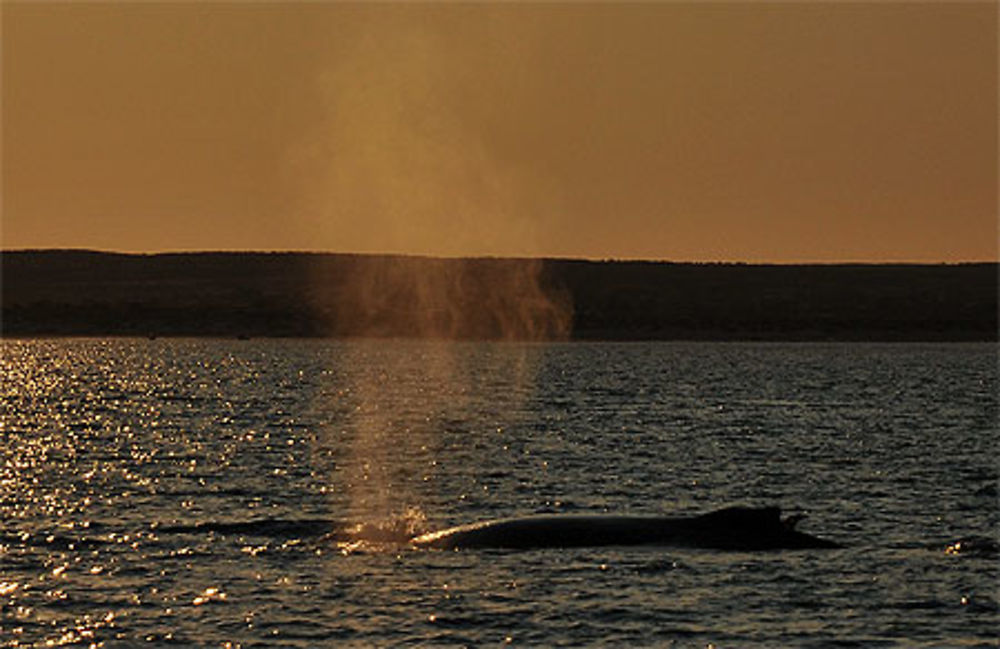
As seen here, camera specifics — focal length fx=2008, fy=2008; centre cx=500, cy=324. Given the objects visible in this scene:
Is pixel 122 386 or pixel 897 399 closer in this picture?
pixel 897 399

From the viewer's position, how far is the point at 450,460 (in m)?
61.2

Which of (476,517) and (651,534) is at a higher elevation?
(651,534)

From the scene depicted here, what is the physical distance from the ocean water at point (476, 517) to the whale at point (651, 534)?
751mm

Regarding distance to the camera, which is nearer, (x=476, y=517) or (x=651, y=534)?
(x=651, y=534)

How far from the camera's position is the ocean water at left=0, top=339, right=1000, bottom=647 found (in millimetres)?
31125

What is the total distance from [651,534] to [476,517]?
22.9 feet

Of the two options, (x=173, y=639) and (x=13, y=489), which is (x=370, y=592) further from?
(x=13, y=489)

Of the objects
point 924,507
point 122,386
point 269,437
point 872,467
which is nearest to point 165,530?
point 924,507

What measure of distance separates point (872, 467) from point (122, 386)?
72217 mm

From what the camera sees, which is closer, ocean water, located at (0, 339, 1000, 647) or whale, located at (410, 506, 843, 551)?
ocean water, located at (0, 339, 1000, 647)

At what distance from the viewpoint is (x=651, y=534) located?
39.1 meters

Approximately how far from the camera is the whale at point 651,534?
38.5 meters

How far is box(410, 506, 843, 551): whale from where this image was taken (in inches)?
1517

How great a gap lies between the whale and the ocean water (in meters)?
0.75
